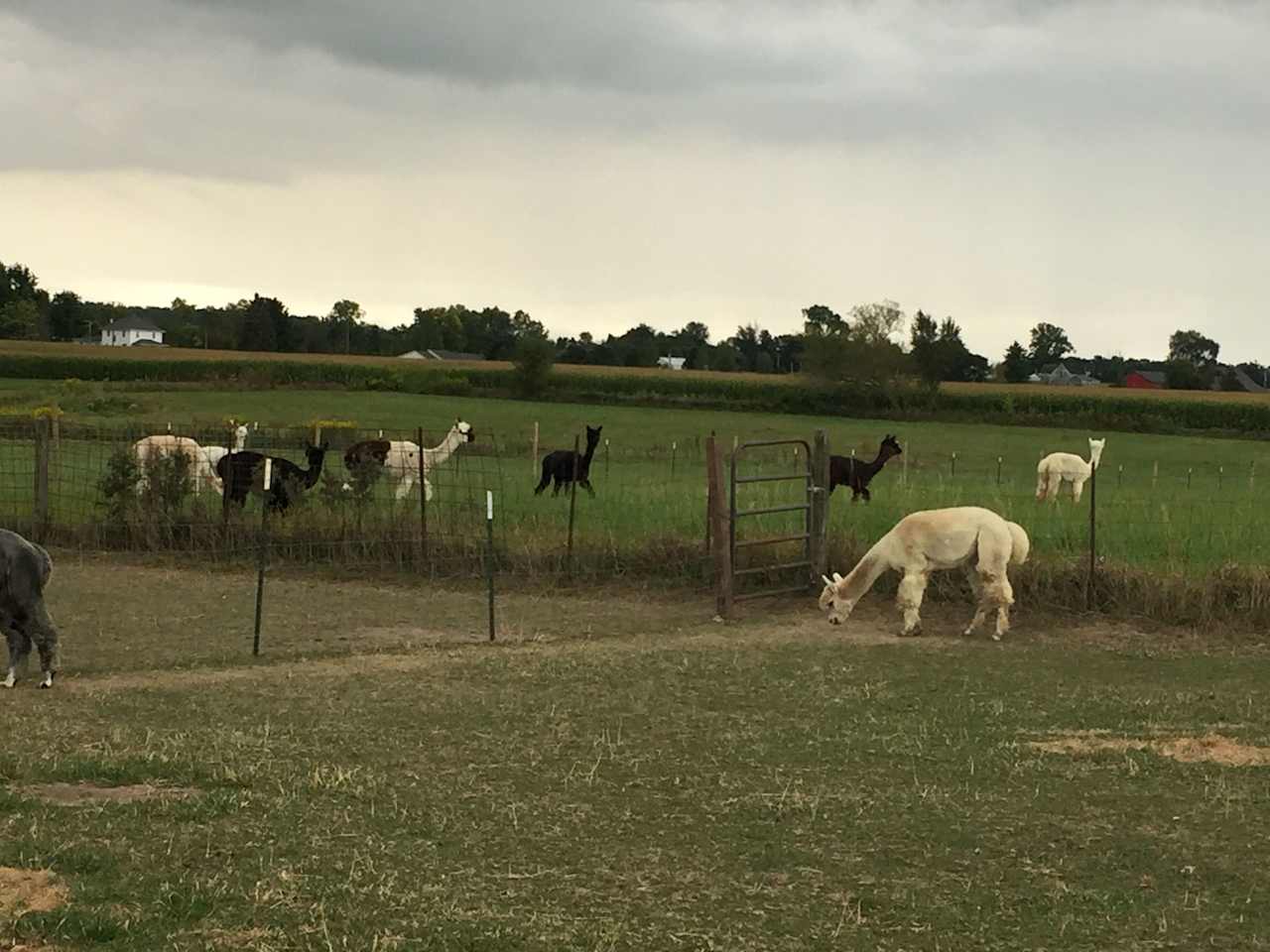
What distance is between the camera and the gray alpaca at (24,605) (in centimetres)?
980

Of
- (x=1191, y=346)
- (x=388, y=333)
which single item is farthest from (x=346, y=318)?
(x=1191, y=346)

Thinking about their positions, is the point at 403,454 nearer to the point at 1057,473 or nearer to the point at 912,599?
the point at 912,599

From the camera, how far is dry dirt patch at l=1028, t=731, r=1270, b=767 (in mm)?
8430

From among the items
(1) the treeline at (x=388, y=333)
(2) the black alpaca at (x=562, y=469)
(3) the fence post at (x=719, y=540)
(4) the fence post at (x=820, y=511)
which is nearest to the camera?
(3) the fence post at (x=719, y=540)

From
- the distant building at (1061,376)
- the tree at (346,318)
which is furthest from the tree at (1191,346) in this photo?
the tree at (346,318)

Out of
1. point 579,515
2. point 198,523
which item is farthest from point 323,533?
point 579,515

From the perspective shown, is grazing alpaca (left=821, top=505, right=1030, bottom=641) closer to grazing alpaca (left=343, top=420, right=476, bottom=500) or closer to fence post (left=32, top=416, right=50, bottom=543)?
grazing alpaca (left=343, top=420, right=476, bottom=500)

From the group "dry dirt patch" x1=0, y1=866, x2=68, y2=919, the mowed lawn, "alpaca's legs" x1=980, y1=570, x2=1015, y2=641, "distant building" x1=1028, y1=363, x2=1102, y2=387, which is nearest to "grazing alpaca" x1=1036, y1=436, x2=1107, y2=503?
"alpaca's legs" x1=980, y1=570, x2=1015, y2=641

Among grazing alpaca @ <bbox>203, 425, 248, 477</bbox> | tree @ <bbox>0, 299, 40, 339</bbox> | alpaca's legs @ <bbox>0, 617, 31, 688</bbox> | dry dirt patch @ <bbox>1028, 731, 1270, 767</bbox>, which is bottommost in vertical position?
dry dirt patch @ <bbox>1028, 731, 1270, 767</bbox>

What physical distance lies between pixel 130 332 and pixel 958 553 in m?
133

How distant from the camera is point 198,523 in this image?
707 inches

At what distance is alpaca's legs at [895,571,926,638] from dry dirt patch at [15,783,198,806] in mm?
8010

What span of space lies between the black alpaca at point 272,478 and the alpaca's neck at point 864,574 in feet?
26.1

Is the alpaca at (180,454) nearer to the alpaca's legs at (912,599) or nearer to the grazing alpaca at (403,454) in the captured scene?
the grazing alpaca at (403,454)
